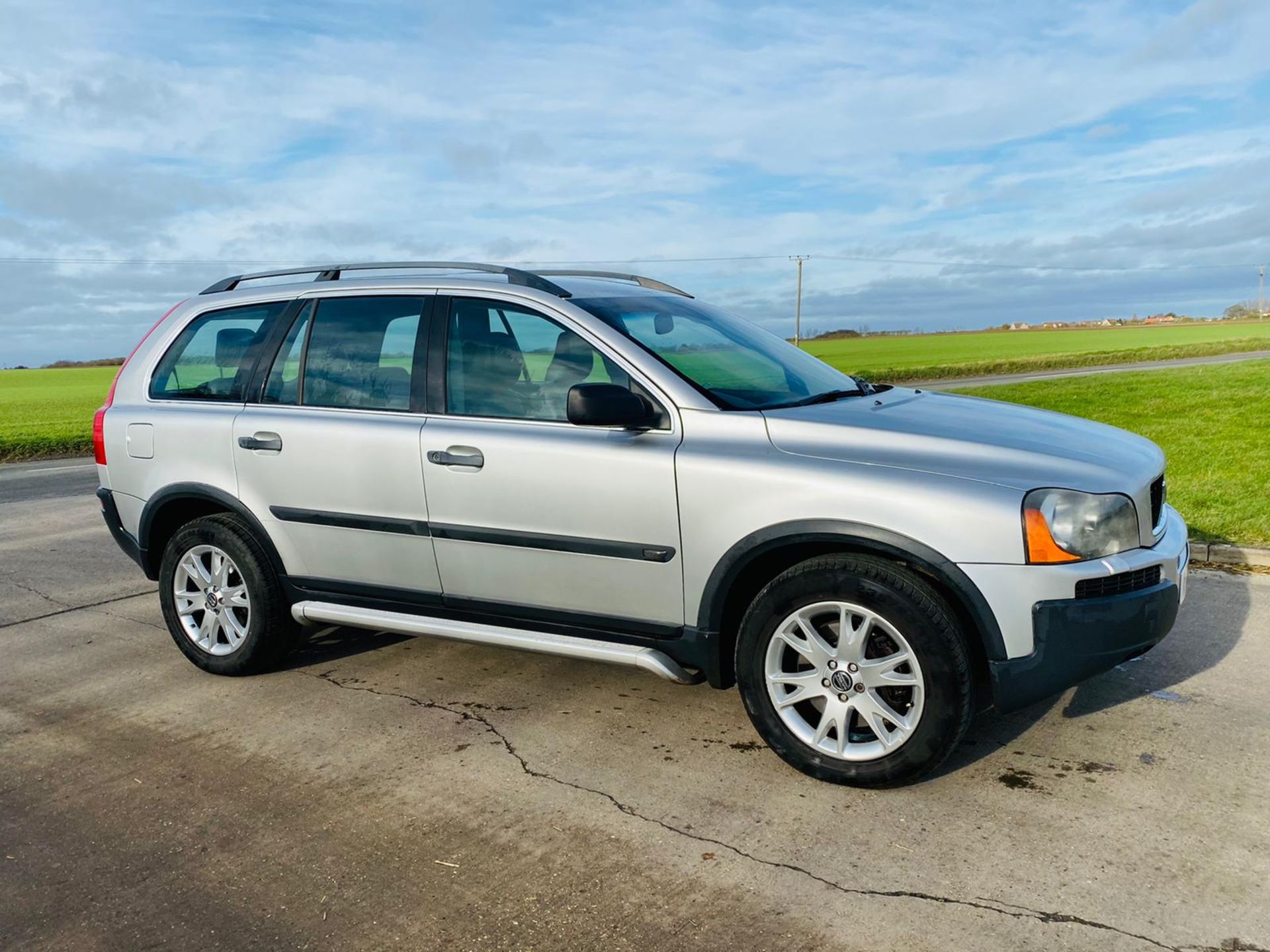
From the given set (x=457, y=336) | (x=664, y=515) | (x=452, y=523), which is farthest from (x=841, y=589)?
(x=457, y=336)

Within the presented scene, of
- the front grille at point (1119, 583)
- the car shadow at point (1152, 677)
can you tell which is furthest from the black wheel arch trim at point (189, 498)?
the front grille at point (1119, 583)

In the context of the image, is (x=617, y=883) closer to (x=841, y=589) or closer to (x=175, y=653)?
(x=841, y=589)

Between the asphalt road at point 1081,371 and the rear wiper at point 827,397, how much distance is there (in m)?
25.0

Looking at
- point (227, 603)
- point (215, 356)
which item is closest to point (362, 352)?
point (215, 356)

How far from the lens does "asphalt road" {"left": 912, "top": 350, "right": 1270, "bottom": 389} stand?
31.5 metres

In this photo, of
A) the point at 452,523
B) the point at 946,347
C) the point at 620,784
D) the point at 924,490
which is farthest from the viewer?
the point at 946,347

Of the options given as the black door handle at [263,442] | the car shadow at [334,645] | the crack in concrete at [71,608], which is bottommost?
the car shadow at [334,645]

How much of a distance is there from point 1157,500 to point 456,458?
2.84m

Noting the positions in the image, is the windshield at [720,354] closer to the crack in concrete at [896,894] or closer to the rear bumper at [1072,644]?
the rear bumper at [1072,644]

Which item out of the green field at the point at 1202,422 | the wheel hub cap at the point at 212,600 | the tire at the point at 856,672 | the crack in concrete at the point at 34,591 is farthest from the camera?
the green field at the point at 1202,422

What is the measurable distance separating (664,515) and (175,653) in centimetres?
322

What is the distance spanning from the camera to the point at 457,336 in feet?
15.4

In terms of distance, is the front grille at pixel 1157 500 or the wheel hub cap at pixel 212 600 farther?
the wheel hub cap at pixel 212 600

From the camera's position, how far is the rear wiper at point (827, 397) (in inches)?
174
